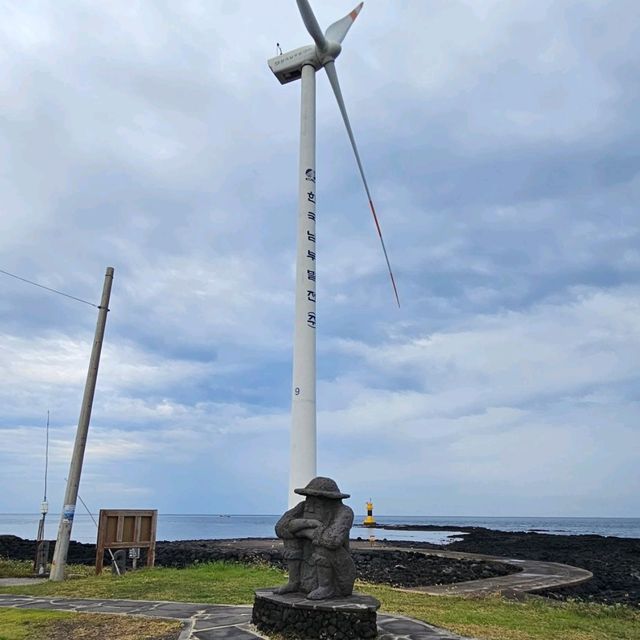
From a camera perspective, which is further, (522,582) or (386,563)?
(386,563)

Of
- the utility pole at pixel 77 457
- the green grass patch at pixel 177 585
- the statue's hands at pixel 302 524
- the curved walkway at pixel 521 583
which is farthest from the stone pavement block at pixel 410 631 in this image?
the utility pole at pixel 77 457

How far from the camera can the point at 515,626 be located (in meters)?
9.16

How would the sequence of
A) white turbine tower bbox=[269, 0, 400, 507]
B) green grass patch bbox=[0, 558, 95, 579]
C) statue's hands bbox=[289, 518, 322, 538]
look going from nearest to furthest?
statue's hands bbox=[289, 518, 322, 538], white turbine tower bbox=[269, 0, 400, 507], green grass patch bbox=[0, 558, 95, 579]

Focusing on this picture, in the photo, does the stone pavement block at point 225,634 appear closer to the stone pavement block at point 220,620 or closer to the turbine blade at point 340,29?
the stone pavement block at point 220,620

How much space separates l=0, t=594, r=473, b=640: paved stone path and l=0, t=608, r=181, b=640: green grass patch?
354 mm

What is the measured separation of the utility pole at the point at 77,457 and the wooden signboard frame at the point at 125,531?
0.96m

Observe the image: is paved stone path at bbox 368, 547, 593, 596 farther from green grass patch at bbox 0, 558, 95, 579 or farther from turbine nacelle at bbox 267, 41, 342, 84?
turbine nacelle at bbox 267, 41, 342, 84

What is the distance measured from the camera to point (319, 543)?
8344 millimetres

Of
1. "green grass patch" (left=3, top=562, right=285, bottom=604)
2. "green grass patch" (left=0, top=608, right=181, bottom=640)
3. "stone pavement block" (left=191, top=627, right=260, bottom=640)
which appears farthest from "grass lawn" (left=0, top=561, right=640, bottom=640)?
"stone pavement block" (left=191, top=627, right=260, bottom=640)

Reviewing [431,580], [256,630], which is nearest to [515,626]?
[256,630]

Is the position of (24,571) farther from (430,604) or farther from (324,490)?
(324,490)

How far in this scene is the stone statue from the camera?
828 cm

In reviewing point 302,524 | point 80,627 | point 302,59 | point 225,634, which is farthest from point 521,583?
point 302,59

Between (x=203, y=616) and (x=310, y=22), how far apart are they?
47.3ft
